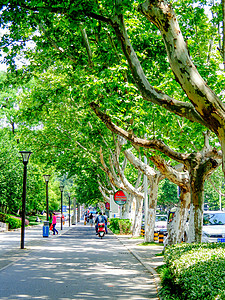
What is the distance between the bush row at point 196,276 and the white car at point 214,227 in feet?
37.8

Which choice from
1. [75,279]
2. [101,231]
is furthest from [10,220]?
[75,279]

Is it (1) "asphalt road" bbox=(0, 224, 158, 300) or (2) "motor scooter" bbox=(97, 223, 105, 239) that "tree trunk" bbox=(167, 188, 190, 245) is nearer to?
(1) "asphalt road" bbox=(0, 224, 158, 300)

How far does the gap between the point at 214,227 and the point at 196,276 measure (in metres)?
15.9

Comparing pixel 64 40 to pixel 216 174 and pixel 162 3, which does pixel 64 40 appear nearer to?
pixel 162 3

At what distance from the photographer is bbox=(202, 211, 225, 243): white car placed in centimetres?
2009

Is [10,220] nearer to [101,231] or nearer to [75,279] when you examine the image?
[101,231]

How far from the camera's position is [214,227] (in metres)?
21.5

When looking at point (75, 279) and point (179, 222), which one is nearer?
point (75, 279)

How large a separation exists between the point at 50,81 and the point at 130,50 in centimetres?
1455

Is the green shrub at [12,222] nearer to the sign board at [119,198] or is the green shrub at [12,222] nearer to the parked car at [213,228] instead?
the sign board at [119,198]

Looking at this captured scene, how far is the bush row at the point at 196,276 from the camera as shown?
555cm

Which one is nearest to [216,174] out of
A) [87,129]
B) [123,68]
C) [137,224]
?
[137,224]

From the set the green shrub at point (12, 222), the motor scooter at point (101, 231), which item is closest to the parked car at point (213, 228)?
the motor scooter at point (101, 231)

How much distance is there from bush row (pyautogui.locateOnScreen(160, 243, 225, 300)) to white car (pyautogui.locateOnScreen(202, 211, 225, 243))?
1151 centimetres
